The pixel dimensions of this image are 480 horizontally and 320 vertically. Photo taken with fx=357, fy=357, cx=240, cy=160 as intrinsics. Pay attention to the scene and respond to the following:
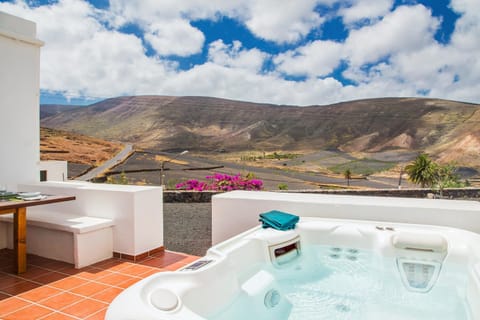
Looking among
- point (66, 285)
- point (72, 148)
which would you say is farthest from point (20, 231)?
point (72, 148)

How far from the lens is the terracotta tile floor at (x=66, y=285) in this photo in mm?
2148

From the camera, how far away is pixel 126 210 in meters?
3.12

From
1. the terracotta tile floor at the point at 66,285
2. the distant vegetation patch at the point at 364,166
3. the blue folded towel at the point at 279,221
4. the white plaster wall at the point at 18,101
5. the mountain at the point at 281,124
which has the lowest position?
the terracotta tile floor at the point at 66,285

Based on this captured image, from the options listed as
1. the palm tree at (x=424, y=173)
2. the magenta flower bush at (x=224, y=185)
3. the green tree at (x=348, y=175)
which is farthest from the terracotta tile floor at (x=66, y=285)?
the green tree at (x=348, y=175)

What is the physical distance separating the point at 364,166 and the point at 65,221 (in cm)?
1565

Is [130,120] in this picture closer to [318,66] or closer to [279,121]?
[279,121]

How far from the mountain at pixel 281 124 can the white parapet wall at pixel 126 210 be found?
44.9ft

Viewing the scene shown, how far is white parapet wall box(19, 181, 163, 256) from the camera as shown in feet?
10.2

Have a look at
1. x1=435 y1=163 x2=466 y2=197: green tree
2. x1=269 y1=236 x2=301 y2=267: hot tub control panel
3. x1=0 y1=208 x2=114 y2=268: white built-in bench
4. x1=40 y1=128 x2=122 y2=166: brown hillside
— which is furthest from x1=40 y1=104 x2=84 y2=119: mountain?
x1=435 y1=163 x2=466 y2=197: green tree

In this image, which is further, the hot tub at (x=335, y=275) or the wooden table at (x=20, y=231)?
the wooden table at (x=20, y=231)

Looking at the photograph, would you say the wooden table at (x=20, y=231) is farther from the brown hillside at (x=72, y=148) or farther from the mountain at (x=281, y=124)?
the mountain at (x=281, y=124)

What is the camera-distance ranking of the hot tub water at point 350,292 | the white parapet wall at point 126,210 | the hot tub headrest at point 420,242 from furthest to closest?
the white parapet wall at point 126,210 → the hot tub headrest at point 420,242 → the hot tub water at point 350,292

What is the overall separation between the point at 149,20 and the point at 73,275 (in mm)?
12053

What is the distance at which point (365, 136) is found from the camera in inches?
722
